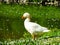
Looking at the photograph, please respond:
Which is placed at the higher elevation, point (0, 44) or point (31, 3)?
point (31, 3)

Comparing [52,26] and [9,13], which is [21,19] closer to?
[9,13]

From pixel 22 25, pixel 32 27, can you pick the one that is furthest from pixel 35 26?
pixel 22 25

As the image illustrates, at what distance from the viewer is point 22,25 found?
327 cm

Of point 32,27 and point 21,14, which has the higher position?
point 21,14

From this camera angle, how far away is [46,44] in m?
3.17

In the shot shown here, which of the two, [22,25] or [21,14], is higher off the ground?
[21,14]

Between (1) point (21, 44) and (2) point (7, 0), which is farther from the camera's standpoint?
(2) point (7, 0)

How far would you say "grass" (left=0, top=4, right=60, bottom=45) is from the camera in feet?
10.4

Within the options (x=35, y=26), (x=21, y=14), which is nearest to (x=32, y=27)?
(x=35, y=26)

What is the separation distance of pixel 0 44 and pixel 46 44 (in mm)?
533

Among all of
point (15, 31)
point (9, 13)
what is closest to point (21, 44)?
point (15, 31)

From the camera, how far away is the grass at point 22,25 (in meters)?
3.18

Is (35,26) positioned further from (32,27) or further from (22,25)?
(22,25)

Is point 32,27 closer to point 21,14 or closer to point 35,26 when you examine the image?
point 35,26
